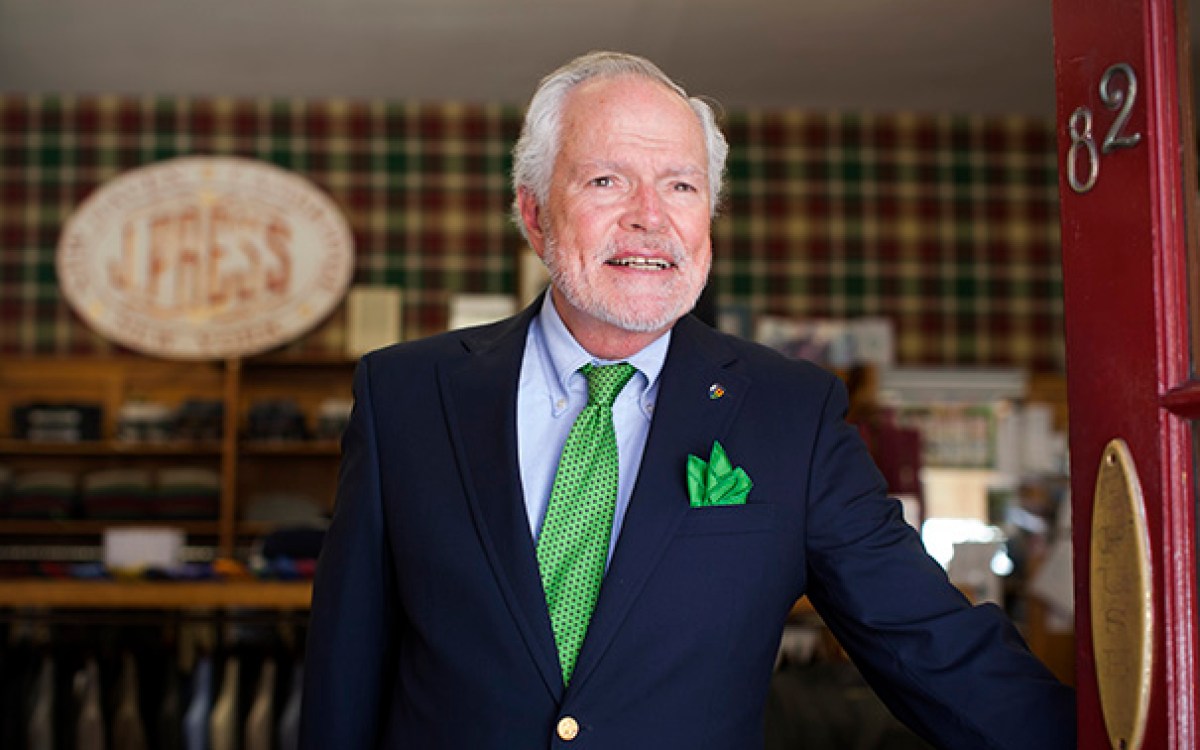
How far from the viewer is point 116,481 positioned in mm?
6180

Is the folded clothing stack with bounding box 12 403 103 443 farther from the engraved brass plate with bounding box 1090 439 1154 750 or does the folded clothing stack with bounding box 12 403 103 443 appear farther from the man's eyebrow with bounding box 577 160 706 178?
the engraved brass plate with bounding box 1090 439 1154 750

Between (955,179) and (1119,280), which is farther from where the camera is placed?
(955,179)

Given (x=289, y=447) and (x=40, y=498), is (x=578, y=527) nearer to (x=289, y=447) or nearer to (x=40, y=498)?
(x=289, y=447)

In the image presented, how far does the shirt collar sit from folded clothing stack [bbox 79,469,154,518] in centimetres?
490

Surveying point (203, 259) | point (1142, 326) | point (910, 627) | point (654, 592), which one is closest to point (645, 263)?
Result: point (654, 592)

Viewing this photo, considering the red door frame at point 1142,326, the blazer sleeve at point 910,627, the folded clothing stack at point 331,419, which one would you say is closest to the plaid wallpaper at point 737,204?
the folded clothing stack at point 331,419

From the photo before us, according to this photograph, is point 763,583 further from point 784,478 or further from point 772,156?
point 772,156

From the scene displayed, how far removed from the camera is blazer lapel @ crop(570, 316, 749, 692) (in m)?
1.50

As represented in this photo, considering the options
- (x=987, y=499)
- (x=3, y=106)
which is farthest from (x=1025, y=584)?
(x=3, y=106)

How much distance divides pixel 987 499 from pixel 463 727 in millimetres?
5702

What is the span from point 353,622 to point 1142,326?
1029 mm

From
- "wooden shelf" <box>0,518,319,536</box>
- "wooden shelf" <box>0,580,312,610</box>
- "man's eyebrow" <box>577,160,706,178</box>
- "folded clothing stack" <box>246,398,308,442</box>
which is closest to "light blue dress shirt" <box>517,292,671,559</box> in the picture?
"man's eyebrow" <box>577,160,706,178</box>

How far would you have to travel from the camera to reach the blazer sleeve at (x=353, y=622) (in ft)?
5.54

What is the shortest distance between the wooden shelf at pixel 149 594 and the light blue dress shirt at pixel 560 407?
81.9 inches
